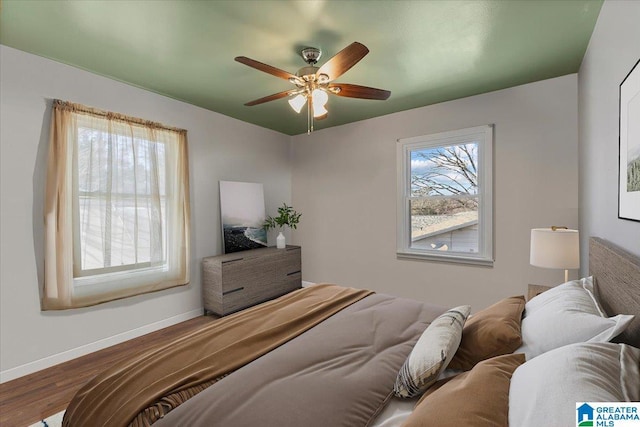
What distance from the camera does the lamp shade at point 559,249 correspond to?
2059mm

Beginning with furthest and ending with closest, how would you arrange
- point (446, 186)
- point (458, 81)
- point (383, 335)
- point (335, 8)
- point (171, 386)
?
point (446, 186)
point (458, 81)
point (335, 8)
point (383, 335)
point (171, 386)

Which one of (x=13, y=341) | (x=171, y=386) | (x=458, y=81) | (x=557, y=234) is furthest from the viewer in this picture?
(x=458, y=81)

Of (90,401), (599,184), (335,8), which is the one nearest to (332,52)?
(335,8)

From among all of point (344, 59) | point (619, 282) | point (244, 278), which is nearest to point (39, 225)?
point (244, 278)

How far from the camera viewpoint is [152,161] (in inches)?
124

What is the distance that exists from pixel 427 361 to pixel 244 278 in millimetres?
2878

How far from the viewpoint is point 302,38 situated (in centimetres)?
215

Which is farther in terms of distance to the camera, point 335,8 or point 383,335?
point 335,8

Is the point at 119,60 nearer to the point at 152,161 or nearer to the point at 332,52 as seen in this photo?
the point at 152,161

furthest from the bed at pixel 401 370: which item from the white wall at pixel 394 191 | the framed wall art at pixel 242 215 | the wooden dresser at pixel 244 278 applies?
the framed wall art at pixel 242 215

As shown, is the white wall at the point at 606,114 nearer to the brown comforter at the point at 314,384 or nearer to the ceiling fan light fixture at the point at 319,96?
the brown comforter at the point at 314,384

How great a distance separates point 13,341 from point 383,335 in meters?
2.90

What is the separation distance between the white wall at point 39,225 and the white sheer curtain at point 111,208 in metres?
0.11

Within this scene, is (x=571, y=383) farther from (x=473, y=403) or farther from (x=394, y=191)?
(x=394, y=191)
